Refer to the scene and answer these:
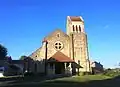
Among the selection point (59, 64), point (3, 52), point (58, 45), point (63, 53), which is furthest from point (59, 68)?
point (3, 52)

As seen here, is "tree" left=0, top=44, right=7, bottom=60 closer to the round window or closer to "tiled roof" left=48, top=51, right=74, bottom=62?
the round window

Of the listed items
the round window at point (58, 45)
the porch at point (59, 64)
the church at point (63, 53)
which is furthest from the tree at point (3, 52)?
the porch at point (59, 64)

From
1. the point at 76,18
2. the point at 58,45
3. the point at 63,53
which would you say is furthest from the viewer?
the point at 76,18

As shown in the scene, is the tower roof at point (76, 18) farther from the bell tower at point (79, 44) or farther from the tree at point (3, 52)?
the tree at point (3, 52)

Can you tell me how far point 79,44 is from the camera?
68188 mm

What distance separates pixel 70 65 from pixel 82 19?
14.4 meters

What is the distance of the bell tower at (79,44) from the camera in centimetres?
6706

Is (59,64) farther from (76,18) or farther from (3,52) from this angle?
(3,52)

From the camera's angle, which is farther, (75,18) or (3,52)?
(3,52)

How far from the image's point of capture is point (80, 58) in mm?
66938

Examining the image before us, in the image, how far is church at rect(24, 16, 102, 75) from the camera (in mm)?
63625

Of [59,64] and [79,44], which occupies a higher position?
[79,44]

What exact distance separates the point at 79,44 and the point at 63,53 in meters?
4.61

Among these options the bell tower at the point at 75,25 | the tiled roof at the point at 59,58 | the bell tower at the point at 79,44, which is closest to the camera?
the tiled roof at the point at 59,58
